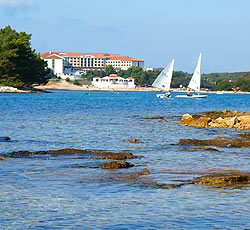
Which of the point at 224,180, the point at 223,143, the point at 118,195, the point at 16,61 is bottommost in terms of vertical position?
the point at 223,143

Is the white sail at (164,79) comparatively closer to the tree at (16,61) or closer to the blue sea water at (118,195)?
the tree at (16,61)

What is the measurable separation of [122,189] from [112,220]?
Result: 10.8 ft

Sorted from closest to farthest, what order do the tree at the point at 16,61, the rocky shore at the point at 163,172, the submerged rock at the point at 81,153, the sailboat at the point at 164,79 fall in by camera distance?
the rocky shore at the point at 163,172 < the submerged rock at the point at 81,153 < the sailboat at the point at 164,79 < the tree at the point at 16,61

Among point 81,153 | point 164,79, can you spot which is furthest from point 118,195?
point 164,79

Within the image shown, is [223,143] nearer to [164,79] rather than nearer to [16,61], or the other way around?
[164,79]

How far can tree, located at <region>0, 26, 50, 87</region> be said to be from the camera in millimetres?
136000

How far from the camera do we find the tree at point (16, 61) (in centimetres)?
13600

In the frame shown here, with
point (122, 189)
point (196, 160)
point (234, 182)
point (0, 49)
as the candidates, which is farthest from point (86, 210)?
point (0, 49)

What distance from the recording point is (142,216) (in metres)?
12.3

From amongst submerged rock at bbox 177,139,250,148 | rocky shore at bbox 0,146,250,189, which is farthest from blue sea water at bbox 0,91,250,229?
submerged rock at bbox 177,139,250,148

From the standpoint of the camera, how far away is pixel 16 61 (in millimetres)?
139500

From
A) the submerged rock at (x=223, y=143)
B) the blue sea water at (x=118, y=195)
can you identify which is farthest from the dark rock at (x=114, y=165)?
the submerged rock at (x=223, y=143)

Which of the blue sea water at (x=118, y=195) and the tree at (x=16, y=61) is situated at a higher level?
the tree at (x=16, y=61)

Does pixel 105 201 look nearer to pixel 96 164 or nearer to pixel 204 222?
pixel 204 222
